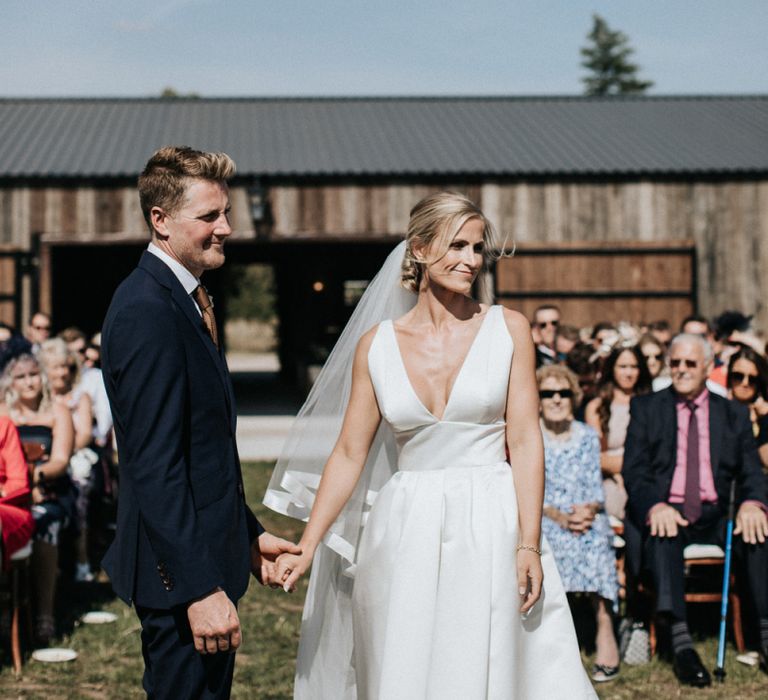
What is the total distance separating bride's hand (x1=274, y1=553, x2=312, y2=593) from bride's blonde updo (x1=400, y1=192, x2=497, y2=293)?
3.65 ft

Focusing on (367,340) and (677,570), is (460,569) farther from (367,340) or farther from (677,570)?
(677,570)

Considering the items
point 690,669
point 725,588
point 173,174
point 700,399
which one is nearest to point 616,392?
point 700,399

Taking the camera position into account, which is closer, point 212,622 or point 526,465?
point 212,622

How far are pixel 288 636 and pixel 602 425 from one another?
8.46 ft

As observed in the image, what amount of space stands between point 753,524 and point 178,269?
3.97 metres

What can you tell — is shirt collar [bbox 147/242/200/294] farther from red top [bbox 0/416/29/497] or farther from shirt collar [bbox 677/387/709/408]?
shirt collar [bbox 677/387/709/408]

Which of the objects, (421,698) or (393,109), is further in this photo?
(393,109)

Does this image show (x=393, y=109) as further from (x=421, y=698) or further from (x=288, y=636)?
(x=421, y=698)

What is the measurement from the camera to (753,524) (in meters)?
5.66

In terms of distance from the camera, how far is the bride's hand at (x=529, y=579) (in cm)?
335

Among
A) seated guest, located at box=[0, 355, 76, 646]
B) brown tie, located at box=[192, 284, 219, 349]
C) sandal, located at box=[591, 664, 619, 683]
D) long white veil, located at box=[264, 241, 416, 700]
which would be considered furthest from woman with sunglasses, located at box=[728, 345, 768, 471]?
brown tie, located at box=[192, 284, 219, 349]

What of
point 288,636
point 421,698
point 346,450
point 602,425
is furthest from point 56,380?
point 421,698

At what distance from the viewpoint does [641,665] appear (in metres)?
5.72

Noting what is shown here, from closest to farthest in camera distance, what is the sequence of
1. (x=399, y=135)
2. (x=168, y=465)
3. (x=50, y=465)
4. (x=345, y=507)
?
(x=168, y=465)
(x=345, y=507)
(x=50, y=465)
(x=399, y=135)
